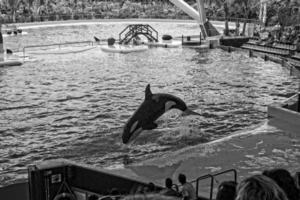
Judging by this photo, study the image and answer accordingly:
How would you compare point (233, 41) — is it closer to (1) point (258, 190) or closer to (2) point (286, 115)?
(2) point (286, 115)

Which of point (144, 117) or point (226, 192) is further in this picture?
point (144, 117)

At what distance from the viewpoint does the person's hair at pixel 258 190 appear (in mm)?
2828

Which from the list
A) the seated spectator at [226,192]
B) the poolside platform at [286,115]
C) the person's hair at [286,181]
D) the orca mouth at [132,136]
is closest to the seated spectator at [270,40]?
the poolside platform at [286,115]

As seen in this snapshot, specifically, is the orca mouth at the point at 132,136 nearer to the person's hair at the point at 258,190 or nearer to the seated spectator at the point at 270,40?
the person's hair at the point at 258,190

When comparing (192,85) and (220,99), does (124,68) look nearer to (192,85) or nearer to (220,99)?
(192,85)

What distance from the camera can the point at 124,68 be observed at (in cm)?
2586

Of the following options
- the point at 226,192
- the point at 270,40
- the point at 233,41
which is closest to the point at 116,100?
the point at 226,192

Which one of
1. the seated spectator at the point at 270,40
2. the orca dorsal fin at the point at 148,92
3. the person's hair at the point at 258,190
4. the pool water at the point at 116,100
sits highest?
the person's hair at the point at 258,190

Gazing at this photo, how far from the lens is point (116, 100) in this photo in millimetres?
18156

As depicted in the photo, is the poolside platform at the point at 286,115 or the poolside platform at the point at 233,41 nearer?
the poolside platform at the point at 286,115

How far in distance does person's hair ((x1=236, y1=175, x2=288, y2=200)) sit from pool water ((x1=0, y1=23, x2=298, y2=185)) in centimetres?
804

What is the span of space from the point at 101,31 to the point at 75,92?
32448mm

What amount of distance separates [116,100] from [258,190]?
15.4 m

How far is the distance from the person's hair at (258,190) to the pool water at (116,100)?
26.4 ft
